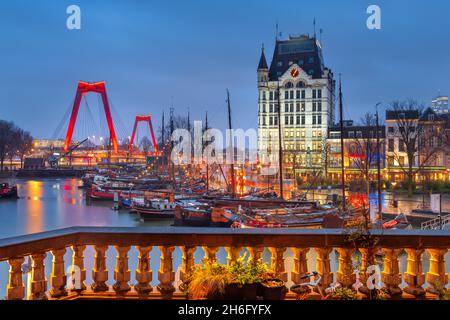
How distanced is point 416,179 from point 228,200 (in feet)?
104

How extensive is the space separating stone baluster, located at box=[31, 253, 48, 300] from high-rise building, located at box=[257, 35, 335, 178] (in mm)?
77746

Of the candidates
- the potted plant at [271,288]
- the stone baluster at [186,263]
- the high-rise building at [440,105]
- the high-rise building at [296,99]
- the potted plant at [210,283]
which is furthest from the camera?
the high-rise building at [440,105]

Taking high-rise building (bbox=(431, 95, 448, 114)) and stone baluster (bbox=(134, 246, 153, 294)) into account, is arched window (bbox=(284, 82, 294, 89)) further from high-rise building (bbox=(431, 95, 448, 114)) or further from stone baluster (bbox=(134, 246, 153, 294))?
stone baluster (bbox=(134, 246, 153, 294))

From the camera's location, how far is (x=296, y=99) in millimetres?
87000

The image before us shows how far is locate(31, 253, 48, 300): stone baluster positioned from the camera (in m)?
4.56

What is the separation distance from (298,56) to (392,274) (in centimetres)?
8723

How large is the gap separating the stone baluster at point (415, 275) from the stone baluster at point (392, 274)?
0.13 m

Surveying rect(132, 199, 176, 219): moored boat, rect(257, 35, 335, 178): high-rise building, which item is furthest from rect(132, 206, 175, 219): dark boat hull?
rect(257, 35, 335, 178): high-rise building

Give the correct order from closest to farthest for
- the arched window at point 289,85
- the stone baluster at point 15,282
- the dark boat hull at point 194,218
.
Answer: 1. the stone baluster at point 15,282
2. the dark boat hull at point 194,218
3. the arched window at point 289,85

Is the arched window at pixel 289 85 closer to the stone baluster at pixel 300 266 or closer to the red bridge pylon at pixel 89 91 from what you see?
the red bridge pylon at pixel 89 91

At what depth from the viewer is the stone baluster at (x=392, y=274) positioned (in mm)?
4871

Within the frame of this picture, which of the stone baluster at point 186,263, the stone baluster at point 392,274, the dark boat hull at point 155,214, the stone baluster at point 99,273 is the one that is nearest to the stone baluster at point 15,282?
the stone baluster at point 99,273

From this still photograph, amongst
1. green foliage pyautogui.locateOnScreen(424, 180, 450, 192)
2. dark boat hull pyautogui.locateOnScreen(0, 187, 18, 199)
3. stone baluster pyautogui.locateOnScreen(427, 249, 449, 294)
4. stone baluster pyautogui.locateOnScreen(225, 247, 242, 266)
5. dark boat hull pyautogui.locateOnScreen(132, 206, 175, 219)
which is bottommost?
dark boat hull pyautogui.locateOnScreen(132, 206, 175, 219)
